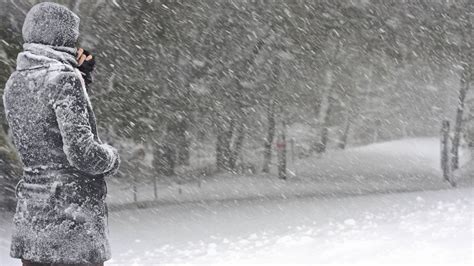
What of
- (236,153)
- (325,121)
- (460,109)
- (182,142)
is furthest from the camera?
(325,121)

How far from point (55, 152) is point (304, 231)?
6662mm

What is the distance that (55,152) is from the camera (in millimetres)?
2537

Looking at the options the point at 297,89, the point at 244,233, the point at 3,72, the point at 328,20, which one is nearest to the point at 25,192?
the point at 244,233

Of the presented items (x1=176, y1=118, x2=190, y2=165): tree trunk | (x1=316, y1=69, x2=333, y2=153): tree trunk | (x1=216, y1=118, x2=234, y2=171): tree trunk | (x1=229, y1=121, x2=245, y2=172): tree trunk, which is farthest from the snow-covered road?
(x1=316, y1=69, x2=333, y2=153): tree trunk

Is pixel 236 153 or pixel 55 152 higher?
pixel 55 152

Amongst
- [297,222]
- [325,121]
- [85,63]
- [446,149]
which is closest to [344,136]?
[325,121]

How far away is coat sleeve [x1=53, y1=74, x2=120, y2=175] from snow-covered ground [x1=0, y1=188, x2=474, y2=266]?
4499 mm

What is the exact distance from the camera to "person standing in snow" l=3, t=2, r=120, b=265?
2.50 meters

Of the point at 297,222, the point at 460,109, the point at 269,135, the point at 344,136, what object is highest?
the point at 460,109

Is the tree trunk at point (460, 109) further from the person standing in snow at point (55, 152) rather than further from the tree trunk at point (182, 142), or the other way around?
the person standing in snow at point (55, 152)

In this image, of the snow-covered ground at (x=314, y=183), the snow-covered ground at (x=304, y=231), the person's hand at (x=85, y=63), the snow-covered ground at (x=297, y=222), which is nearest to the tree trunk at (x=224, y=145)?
the snow-covered ground at (x=314, y=183)

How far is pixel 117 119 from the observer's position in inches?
457

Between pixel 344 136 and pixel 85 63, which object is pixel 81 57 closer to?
pixel 85 63

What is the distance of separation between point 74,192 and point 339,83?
67.9 feet
